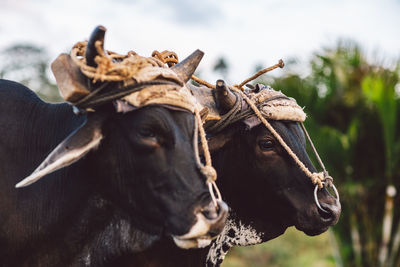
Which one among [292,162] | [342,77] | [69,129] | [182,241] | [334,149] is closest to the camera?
[182,241]

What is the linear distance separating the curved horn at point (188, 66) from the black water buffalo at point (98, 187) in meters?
0.31

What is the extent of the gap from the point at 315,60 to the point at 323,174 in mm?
5151

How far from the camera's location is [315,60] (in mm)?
8039

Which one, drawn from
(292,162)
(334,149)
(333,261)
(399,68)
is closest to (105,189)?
(292,162)

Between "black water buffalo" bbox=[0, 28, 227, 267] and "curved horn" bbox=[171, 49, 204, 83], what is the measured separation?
0.31 m

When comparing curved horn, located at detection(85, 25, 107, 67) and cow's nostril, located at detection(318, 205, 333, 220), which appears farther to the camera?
cow's nostril, located at detection(318, 205, 333, 220)

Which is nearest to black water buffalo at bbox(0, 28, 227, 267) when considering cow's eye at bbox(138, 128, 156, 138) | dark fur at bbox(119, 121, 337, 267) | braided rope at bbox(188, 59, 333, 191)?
cow's eye at bbox(138, 128, 156, 138)

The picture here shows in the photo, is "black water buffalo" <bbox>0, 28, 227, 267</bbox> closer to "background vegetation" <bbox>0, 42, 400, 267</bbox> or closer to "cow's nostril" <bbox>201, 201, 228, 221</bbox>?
"cow's nostril" <bbox>201, 201, 228, 221</bbox>

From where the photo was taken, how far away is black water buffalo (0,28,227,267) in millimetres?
2338

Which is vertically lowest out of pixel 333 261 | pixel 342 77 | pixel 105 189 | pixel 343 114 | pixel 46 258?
pixel 333 261

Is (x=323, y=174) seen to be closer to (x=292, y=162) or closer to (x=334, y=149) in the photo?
(x=292, y=162)

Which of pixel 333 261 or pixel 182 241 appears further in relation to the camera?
pixel 333 261

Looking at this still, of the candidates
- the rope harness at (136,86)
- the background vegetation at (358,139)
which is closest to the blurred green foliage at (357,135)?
the background vegetation at (358,139)

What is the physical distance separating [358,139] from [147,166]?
5.75 metres
